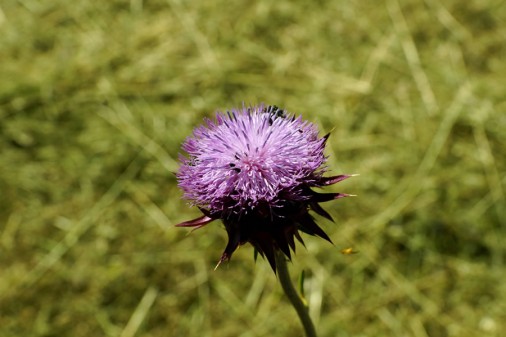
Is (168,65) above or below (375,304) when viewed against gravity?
above

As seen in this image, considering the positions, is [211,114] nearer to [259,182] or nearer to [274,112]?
[274,112]

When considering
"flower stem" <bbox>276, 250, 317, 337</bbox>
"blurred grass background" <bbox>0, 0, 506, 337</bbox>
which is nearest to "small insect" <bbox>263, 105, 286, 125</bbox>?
"flower stem" <bbox>276, 250, 317, 337</bbox>

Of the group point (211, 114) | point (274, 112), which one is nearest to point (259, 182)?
point (274, 112)

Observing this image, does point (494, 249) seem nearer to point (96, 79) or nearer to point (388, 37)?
point (388, 37)

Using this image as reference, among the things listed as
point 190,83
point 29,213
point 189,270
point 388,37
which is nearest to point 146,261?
point 189,270

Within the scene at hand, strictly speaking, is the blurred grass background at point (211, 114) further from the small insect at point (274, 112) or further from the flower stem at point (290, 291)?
the small insect at point (274, 112)
